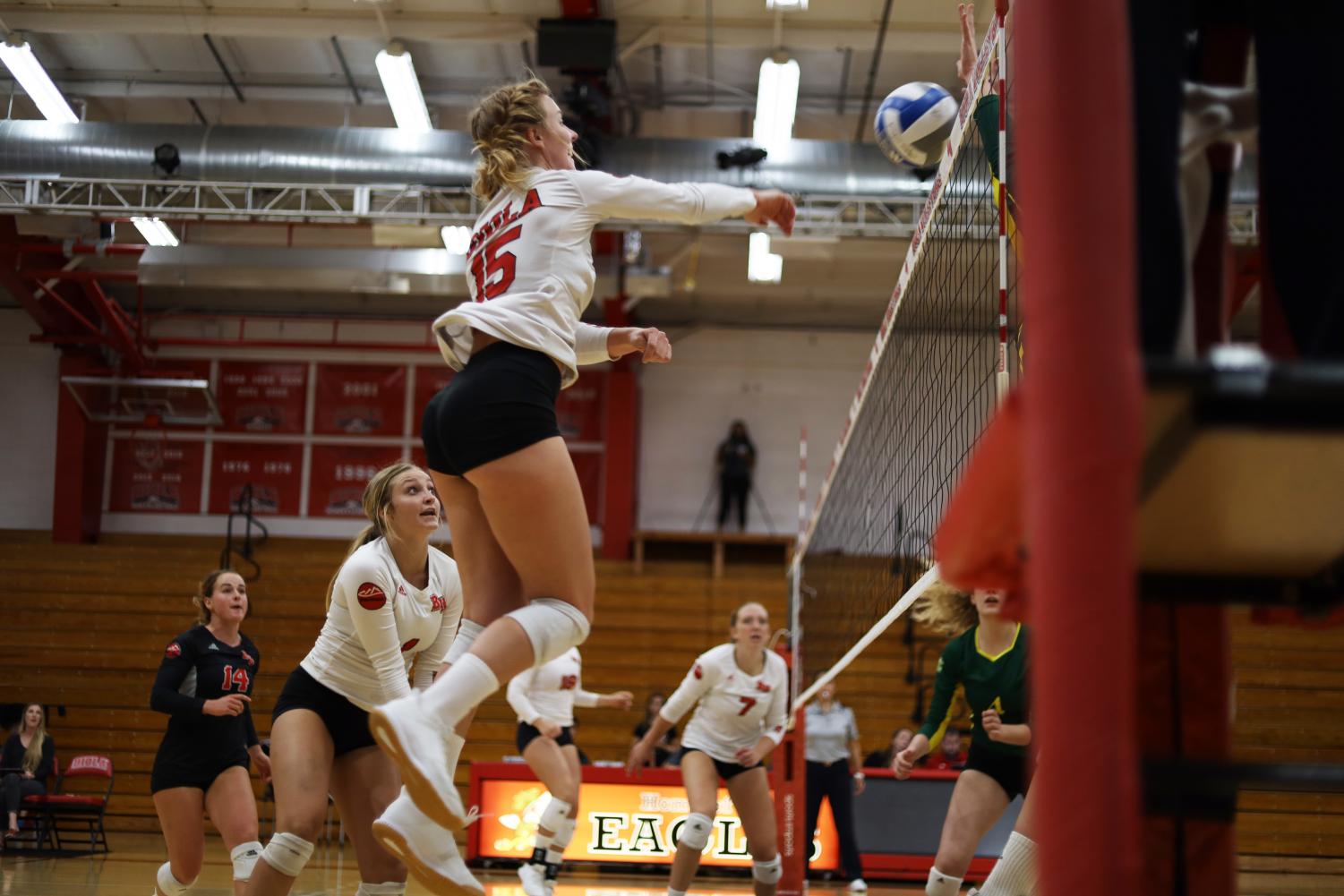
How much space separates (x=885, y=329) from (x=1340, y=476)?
4.68 meters

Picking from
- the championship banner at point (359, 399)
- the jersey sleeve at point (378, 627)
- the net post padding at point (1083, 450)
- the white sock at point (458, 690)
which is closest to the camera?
the net post padding at point (1083, 450)

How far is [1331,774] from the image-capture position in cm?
123

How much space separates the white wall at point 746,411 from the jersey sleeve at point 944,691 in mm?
14671

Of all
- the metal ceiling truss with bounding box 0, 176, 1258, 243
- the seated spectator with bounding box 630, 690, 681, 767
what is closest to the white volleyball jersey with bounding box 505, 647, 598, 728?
the seated spectator with bounding box 630, 690, 681, 767

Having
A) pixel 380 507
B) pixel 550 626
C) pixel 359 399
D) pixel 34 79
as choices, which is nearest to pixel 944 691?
pixel 380 507

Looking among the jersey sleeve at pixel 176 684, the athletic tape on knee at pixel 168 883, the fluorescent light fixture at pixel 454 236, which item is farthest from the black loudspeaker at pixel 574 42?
the athletic tape on knee at pixel 168 883

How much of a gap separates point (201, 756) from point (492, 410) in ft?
12.6

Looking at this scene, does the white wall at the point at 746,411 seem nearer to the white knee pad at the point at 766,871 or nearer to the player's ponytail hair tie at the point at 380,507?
the white knee pad at the point at 766,871

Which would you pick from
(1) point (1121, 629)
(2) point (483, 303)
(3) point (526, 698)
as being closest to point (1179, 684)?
(1) point (1121, 629)

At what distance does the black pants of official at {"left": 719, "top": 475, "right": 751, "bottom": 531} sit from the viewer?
20641 millimetres

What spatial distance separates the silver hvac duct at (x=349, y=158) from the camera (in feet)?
48.5

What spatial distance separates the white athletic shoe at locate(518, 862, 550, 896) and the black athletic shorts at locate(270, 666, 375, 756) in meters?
2.81

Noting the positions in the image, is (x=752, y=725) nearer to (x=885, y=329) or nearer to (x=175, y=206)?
(x=885, y=329)

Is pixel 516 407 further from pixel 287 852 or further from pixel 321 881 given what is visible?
pixel 321 881
